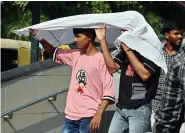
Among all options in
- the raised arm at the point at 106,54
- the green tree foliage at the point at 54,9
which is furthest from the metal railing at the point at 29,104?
the green tree foliage at the point at 54,9

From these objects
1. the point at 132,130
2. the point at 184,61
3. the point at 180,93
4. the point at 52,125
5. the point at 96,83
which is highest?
the point at 184,61

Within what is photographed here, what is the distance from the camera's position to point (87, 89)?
4527 mm

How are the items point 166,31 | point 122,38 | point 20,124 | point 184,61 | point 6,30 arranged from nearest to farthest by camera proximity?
point 184,61 → point 122,38 → point 166,31 → point 20,124 → point 6,30

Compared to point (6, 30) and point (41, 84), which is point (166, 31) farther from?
point (6, 30)

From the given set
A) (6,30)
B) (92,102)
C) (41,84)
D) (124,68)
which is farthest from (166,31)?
(6,30)

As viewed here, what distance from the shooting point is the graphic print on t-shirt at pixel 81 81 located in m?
4.54

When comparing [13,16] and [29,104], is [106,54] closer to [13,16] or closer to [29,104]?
[29,104]

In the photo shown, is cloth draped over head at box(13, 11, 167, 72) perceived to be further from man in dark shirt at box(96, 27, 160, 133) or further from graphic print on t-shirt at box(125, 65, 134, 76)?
graphic print on t-shirt at box(125, 65, 134, 76)

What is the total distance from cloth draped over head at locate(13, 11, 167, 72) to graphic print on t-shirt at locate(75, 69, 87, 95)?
0.40m

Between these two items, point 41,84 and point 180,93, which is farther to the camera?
point 41,84

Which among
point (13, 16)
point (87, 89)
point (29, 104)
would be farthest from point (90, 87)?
point (13, 16)

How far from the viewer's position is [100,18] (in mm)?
4676

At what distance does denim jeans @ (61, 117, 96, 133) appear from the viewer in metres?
4.52

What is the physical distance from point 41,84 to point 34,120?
16.7 inches
